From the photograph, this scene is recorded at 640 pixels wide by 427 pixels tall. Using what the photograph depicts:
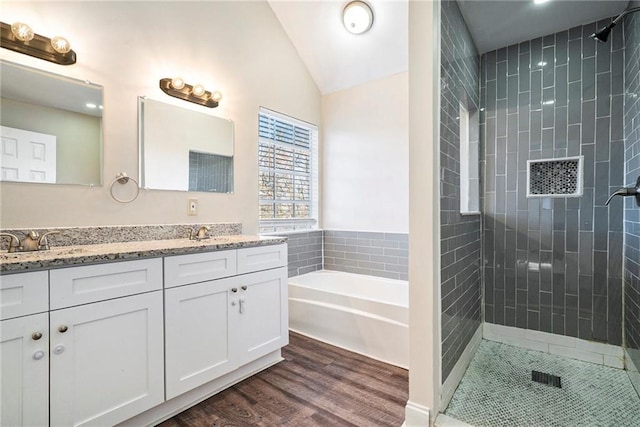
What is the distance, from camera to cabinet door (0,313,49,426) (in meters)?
1.14

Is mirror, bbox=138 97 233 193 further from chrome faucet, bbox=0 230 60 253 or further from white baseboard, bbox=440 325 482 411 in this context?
white baseboard, bbox=440 325 482 411

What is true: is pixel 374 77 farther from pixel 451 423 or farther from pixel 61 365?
pixel 61 365

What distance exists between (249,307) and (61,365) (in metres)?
0.95

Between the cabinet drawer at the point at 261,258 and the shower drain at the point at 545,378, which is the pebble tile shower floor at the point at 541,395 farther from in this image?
the cabinet drawer at the point at 261,258

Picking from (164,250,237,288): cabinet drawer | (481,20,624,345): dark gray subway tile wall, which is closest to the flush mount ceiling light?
(481,20,624,345): dark gray subway tile wall

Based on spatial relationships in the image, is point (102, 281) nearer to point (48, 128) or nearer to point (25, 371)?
point (25, 371)

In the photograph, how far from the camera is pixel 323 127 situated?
3.69 m

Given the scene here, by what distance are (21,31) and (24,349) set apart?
1.53m

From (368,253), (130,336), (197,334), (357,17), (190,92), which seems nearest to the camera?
(130,336)

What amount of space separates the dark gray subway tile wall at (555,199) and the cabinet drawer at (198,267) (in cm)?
217

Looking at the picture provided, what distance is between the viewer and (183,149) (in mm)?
2342

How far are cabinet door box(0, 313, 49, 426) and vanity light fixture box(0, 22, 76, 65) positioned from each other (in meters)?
1.38

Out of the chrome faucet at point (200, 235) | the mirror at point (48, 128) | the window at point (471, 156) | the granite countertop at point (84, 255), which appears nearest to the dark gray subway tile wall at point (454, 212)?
the window at point (471, 156)

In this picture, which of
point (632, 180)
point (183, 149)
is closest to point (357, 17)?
point (183, 149)
